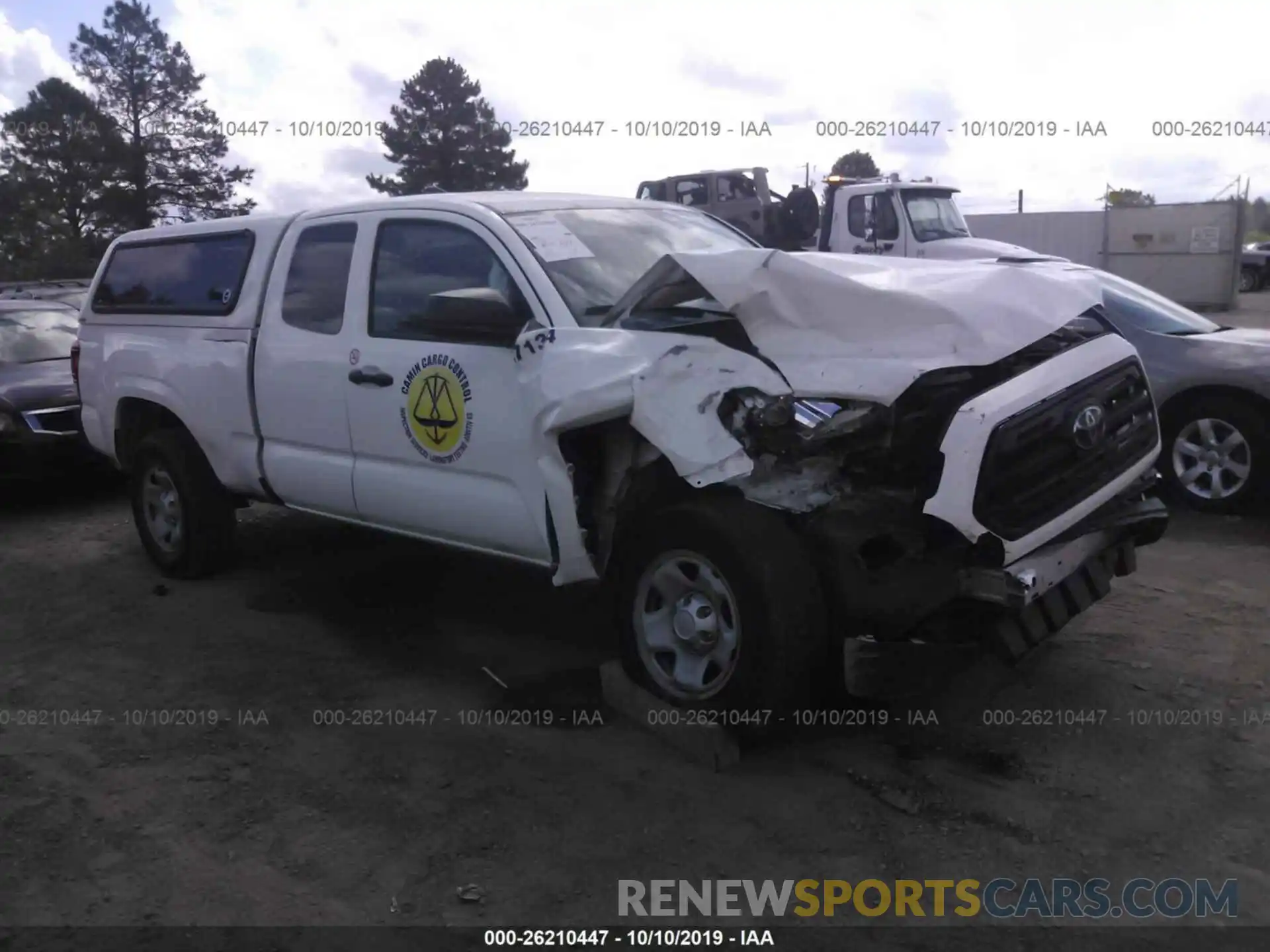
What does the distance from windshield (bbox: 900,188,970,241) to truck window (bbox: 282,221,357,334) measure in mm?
10091

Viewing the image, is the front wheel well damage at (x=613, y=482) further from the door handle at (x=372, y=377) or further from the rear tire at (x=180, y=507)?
the rear tire at (x=180, y=507)

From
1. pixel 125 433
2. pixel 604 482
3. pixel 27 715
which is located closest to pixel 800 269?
pixel 604 482

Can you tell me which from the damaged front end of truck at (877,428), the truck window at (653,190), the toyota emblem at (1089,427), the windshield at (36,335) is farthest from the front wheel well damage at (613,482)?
the truck window at (653,190)

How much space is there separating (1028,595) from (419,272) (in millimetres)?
2801

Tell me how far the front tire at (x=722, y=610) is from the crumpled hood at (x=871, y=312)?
0.53 meters

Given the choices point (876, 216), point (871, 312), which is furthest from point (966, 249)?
point (871, 312)

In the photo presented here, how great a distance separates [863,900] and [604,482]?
1.75 metres

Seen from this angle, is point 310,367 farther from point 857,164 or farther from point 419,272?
point 857,164

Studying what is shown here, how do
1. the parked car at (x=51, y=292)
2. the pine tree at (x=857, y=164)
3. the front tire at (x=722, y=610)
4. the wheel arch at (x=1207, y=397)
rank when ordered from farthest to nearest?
the pine tree at (x=857, y=164) → the parked car at (x=51, y=292) → the wheel arch at (x=1207, y=397) → the front tire at (x=722, y=610)

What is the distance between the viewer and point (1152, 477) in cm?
447

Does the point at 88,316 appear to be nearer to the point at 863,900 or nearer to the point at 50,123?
the point at 863,900

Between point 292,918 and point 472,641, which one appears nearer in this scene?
point 292,918

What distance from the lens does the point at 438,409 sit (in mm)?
4648

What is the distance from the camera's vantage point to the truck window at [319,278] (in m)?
5.20
